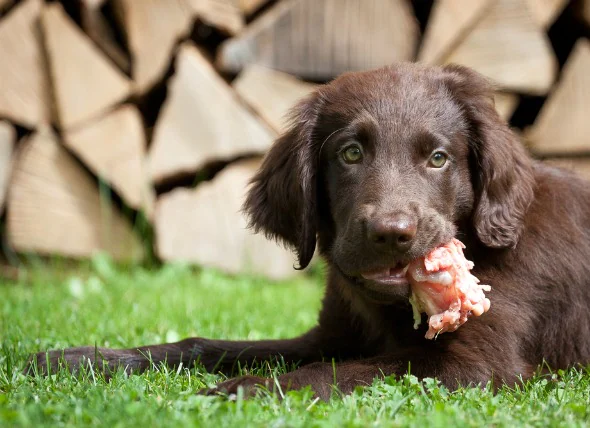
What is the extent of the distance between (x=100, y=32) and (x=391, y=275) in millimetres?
3439

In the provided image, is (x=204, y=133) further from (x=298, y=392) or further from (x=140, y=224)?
(x=298, y=392)

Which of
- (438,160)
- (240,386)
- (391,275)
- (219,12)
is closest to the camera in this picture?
(240,386)

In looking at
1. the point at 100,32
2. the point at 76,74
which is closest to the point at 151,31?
the point at 100,32

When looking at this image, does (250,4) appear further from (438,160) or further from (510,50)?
(438,160)

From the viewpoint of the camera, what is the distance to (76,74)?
16.5 feet

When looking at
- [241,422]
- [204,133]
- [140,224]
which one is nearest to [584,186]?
[241,422]

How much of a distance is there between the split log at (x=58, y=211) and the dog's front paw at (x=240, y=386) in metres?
3.37

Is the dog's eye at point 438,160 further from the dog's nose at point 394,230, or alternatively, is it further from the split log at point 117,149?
the split log at point 117,149

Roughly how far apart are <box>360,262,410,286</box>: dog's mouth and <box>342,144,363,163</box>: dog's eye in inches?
15.8

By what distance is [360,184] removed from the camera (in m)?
2.49

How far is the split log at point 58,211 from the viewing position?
16.9 feet

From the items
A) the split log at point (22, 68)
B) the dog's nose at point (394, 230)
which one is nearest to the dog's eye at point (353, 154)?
the dog's nose at point (394, 230)

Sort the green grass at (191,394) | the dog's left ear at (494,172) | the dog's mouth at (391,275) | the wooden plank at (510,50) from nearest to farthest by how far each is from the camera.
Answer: the green grass at (191,394) < the dog's mouth at (391,275) < the dog's left ear at (494,172) < the wooden plank at (510,50)

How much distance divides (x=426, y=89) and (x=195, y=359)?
1.18 meters
